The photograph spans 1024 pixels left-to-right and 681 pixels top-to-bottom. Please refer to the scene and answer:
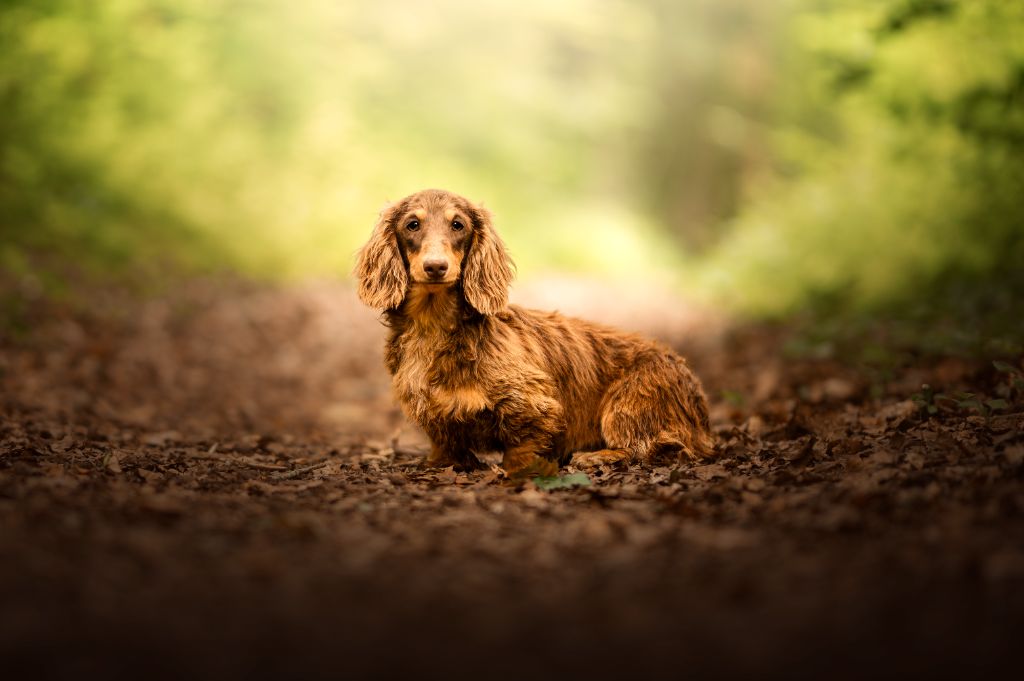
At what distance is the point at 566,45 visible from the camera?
78.2 ft

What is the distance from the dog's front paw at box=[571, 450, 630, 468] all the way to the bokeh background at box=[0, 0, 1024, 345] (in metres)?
2.95

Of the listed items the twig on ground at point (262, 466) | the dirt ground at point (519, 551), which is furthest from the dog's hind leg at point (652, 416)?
the twig on ground at point (262, 466)

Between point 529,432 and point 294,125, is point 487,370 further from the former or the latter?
point 294,125

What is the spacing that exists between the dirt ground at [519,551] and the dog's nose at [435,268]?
1.05 meters

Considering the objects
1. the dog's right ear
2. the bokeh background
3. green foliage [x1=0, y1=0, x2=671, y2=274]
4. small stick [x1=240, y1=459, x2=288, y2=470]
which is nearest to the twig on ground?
small stick [x1=240, y1=459, x2=288, y2=470]

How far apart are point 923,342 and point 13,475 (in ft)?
19.8

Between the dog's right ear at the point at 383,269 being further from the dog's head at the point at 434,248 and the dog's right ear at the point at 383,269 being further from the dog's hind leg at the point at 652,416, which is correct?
the dog's hind leg at the point at 652,416

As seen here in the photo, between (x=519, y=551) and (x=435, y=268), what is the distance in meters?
1.64

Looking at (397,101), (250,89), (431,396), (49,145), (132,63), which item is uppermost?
(397,101)

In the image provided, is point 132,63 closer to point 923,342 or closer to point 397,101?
point 397,101

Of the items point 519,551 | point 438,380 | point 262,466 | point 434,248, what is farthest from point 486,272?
point 519,551

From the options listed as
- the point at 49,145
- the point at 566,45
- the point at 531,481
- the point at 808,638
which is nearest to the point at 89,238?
the point at 49,145

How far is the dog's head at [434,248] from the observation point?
415 centimetres

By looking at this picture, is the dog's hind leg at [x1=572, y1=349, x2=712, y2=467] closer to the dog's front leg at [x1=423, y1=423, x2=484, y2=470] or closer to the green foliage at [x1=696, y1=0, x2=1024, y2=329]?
the dog's front leg at [x1=423, y1=423, x2=484, y2=470]
